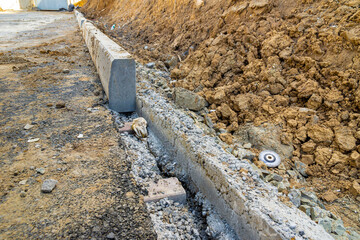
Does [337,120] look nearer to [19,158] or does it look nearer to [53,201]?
[53,201]

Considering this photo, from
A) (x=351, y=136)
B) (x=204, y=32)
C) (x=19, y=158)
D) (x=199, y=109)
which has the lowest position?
(x=19, y=158)

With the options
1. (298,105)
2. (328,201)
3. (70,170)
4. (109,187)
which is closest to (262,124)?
(298,105)

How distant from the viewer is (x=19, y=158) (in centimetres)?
248

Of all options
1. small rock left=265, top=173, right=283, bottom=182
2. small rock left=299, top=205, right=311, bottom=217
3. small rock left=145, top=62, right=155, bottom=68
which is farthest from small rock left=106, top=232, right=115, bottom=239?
small rock left=145, top=62, right=155, bottom=68

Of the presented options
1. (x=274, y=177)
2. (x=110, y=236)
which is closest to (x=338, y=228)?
(x=274, y=177)

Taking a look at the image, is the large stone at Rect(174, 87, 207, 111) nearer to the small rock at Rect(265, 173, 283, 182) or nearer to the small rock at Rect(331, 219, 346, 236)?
the small rock at Rect(265, 173, 283, 182)

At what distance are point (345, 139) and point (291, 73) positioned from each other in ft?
3.72

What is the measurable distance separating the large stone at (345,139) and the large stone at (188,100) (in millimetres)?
1771

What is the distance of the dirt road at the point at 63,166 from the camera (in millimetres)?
1771

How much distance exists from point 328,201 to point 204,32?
3832 millimetres

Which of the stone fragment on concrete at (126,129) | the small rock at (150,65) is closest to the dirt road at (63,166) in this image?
the stone fragment on concrete at (126,129)

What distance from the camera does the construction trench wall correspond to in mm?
1611

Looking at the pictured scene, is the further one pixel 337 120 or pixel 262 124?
pixel 262 124

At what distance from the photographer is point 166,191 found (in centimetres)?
225
